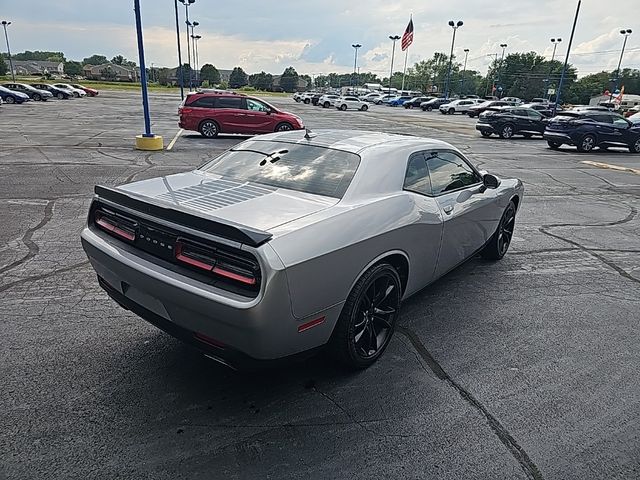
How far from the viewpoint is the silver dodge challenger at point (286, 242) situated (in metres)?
2.44

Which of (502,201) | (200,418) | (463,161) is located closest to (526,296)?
(502,201)

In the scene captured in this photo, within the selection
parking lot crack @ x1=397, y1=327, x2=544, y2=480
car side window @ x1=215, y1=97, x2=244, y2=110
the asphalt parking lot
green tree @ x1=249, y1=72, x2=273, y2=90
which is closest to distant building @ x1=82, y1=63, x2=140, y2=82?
green tree @ x1=249, y1=72, x2=273, y2=90

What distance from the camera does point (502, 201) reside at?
5.04 metres

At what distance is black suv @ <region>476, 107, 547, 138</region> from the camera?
75.7ft

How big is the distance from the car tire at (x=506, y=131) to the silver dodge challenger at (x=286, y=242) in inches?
828

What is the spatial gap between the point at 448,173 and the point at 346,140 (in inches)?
39.6

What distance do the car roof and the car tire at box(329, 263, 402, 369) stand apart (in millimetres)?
1085


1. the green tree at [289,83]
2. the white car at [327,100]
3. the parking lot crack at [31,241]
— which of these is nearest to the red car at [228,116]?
the parking lot crack at [31,241]

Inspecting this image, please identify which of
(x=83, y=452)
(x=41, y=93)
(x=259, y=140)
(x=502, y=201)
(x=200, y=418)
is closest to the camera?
(x=83, y=452)

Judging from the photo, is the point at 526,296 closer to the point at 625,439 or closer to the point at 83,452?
the point at 625,439

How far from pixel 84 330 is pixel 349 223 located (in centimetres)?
224

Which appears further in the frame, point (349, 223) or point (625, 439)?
point (349, 223)

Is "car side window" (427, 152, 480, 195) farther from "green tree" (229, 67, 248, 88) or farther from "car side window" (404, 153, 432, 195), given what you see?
"green tree" (229, 67, 248, 88)

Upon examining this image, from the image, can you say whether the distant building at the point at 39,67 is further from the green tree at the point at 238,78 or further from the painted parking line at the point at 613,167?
the painted parking line at the point at 613,167
